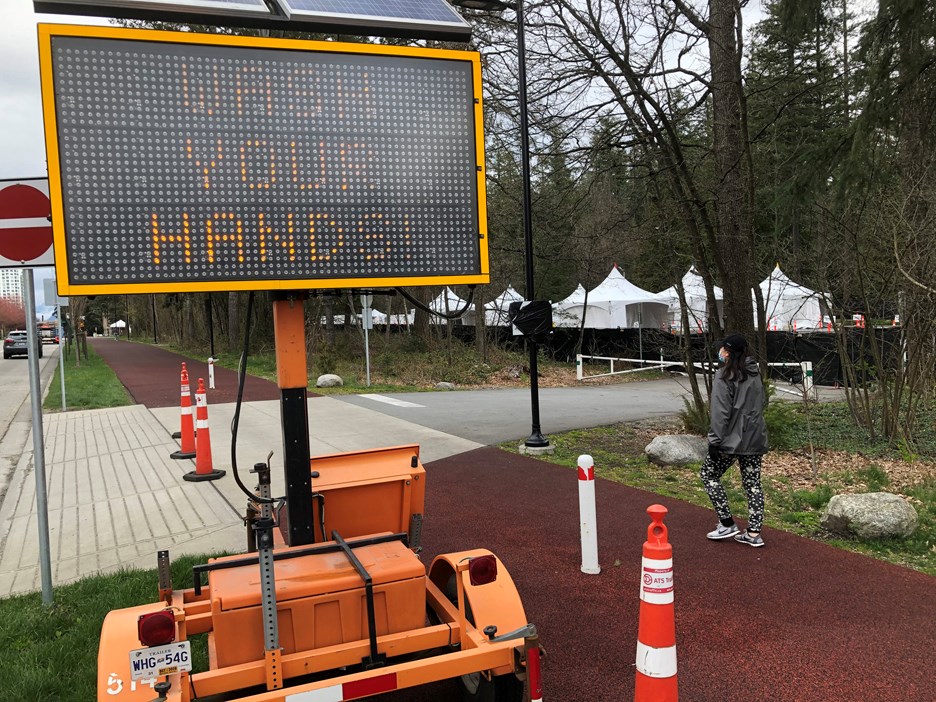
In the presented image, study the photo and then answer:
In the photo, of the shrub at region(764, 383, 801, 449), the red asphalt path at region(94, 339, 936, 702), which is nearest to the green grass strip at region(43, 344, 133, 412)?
the red asphalt path at region(94, 339, 936, 702)

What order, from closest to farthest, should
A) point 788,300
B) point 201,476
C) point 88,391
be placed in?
point 201,476 < point 788,300 < point 88,391

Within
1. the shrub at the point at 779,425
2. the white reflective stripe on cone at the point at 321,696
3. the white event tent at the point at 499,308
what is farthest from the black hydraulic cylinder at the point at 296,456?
the white event tent at the point at 499,308

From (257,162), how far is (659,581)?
7.66 ft

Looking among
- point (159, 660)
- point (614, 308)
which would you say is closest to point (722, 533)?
point (159, 660)

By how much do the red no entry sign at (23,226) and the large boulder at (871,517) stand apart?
21.2ft

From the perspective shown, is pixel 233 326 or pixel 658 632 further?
pixel 233 326

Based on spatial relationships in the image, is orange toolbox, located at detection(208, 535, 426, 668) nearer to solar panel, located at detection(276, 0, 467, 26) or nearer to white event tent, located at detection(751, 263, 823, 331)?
solar panel, located at detection(276, 0, 467, 26)

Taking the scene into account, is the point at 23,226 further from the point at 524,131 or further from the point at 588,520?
the point at 524,131

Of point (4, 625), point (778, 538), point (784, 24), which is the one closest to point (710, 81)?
point (784, 24)

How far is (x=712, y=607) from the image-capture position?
15.4ft

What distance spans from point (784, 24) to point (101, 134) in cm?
1070

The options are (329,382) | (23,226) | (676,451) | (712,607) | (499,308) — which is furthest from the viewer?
(499,308)

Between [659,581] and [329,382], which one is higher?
[659,581]

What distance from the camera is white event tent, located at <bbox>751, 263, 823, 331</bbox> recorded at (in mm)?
10234
